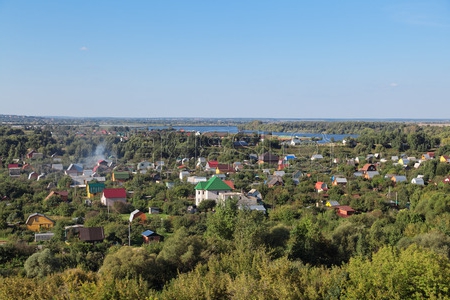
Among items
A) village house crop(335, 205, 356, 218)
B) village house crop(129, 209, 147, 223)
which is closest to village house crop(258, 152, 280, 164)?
village house crop(335, 205, 356, 218)

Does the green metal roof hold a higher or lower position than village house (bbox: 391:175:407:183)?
higher

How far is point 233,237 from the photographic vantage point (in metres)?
10.7

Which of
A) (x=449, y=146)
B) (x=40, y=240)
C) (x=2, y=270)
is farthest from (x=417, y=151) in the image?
(x=2, y=270)

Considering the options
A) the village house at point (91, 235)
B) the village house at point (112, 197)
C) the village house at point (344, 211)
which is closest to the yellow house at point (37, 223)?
the village house at point (91, 235)

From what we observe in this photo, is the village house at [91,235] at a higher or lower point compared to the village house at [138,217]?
higher

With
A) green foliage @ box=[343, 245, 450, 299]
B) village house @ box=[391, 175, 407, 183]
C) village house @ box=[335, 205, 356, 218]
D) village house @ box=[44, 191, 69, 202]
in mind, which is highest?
green foliage @ box=[343, 245, 450, 299]

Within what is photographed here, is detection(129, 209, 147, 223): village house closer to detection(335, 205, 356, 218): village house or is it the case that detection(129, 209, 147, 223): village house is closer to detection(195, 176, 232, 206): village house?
detection(195, 176, 232, 206): village house

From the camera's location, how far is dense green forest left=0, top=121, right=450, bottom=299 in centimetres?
655

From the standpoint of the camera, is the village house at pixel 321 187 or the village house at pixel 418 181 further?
the village house at pixel 418 181

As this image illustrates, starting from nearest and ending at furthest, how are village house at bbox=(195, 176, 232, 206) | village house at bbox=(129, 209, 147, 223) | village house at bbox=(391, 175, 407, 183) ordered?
village house at bbox=(129, 209, 147, 223)
village house at bbox=(195, 176, 232, 206)
village house at bbox=(391, 175, 407, 183)

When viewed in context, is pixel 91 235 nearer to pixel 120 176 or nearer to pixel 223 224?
pixel 223 224

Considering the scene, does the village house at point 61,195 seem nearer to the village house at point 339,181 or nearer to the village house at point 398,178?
the village house at point 339,181

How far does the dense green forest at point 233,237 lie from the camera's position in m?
6.55

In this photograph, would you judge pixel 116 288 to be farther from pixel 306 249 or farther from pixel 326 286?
pixel 306 249
